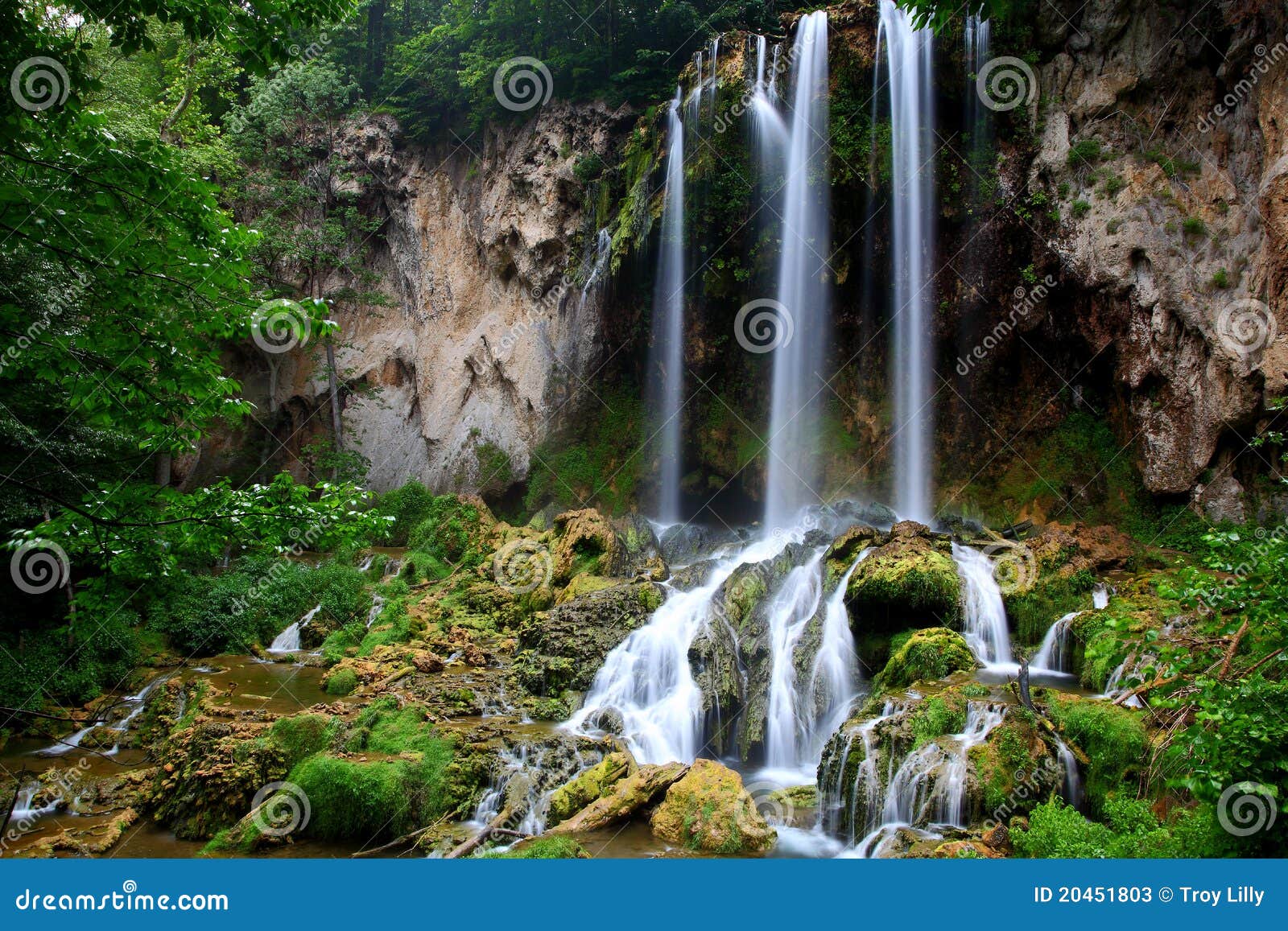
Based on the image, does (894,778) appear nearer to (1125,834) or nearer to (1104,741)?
(1104,741)

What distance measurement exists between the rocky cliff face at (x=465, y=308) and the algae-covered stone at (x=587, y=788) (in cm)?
1314

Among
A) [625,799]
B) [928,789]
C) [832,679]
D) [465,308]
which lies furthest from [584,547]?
[465,308]

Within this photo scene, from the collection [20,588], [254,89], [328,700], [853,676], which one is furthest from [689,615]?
[254,89]

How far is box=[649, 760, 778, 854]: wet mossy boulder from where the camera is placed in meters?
7.01

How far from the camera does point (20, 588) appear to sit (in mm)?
12352

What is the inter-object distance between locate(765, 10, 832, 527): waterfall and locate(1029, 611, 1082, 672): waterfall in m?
8.26

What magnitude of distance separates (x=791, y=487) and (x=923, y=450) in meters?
3.19

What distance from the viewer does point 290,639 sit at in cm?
1470

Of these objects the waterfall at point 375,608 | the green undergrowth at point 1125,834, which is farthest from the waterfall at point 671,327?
the green undergrowth at point 1125,834

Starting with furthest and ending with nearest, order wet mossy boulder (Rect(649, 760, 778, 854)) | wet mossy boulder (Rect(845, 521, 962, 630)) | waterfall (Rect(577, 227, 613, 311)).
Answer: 1. waterfall (Rect(577, 227, 613, 311))
2. wet mossy boulder (Rect(845, 521, 962, 630))
3. wet mossy boulder (Rect(649, 760, 778, 854))

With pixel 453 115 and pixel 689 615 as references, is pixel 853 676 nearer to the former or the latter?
pixel 689 615

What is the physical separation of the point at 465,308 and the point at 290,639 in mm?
12182

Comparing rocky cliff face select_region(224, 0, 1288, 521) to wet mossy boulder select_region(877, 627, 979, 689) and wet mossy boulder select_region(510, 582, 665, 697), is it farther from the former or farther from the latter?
wet mossy boulder select_region(510, 582, 665, 697)

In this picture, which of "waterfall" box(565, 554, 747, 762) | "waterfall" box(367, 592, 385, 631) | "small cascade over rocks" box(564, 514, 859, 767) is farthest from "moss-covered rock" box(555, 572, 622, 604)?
"waterfall" box(367, 592, 385, 631)
